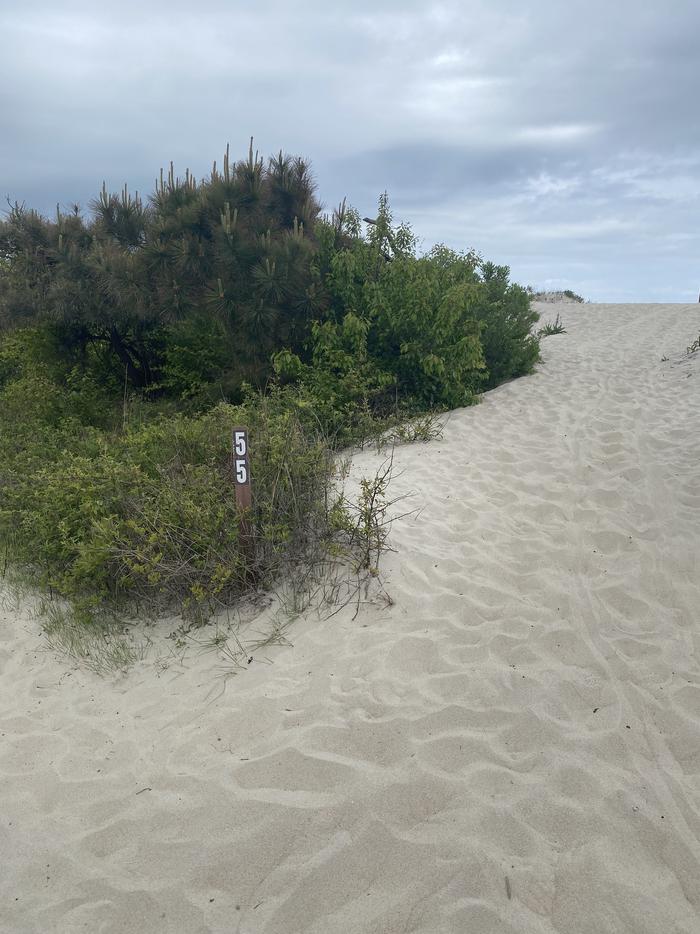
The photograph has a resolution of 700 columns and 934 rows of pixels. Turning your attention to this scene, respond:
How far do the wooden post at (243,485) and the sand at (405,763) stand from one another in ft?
2.64

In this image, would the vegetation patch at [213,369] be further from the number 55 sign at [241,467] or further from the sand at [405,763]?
the sand at [405,763]

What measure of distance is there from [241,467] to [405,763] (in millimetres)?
2193

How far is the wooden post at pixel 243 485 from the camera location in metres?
4.30

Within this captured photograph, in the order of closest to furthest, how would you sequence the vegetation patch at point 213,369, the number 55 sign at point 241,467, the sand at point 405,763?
the sand at point 405,763 < the number 55 sign at point 241,467 < the vegetation patch at point 213,369

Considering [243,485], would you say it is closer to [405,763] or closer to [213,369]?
[405,763]

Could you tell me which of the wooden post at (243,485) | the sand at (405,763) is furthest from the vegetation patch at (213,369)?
the sand at (405,763)

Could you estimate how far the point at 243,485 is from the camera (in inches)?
175

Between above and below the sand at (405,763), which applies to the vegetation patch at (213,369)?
above

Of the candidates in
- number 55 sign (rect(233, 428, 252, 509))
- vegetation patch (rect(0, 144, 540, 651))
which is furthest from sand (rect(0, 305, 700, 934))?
number 55 sign (rect(233, 428, 252, 509))

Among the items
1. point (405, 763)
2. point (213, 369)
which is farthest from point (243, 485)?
point (213, 369)

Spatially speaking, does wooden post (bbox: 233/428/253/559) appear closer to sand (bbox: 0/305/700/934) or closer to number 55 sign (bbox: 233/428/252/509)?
number 55 sign (bbox: 233/428/252/509)

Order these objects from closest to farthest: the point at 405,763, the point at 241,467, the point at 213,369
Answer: the point at 405,763
the point at 241,467
the point at 213,369

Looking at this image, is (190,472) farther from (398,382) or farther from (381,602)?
(398,382)

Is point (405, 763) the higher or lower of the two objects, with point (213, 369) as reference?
→ lower
